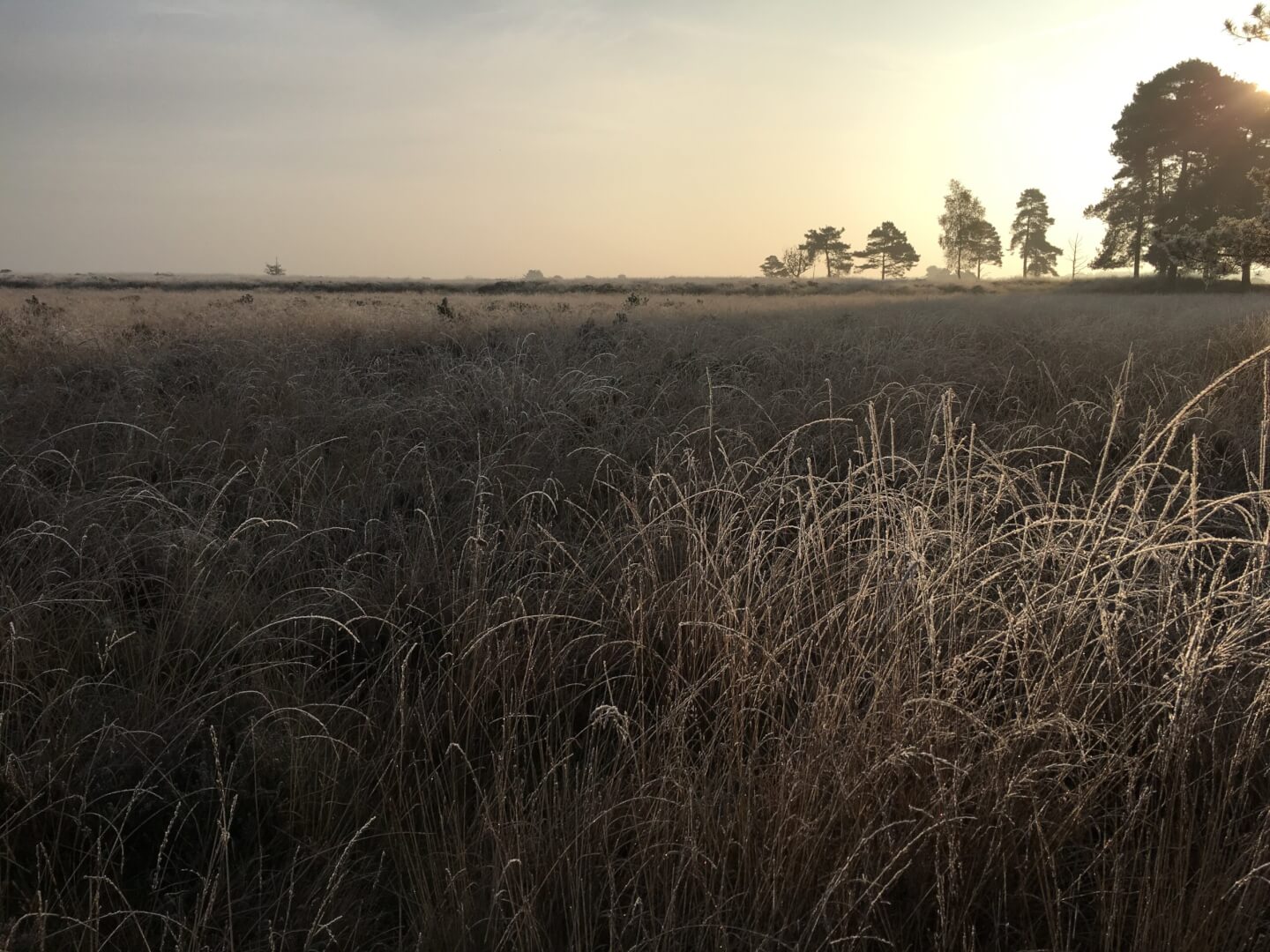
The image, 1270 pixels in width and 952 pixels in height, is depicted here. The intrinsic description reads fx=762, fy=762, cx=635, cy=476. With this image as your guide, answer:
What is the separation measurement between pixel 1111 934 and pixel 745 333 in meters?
9.68

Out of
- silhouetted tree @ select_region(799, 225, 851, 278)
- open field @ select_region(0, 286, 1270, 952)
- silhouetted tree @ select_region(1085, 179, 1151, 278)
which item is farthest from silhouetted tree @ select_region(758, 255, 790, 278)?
open field @ select_region(0, 286, 1270, 952)

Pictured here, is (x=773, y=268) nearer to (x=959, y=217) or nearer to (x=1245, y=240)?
(x=959, y=217)

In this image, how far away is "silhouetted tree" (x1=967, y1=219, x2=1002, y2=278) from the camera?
5991 cm

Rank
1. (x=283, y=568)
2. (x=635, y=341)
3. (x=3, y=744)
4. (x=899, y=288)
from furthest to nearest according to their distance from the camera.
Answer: (x=899, y=288), (x=635, y=341), (x=283, y=568), (x=3, y=744)

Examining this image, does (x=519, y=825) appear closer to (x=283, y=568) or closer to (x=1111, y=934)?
(x=1111, y=934)

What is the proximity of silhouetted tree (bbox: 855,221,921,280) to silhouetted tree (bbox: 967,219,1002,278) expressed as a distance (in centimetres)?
682

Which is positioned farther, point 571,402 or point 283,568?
point 571,402

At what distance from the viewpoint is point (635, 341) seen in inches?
364

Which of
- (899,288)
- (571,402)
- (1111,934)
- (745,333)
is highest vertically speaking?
(899,288)

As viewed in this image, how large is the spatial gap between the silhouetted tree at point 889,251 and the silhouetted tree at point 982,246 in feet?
22.4

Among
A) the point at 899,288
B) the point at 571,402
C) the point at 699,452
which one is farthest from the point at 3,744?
the point at 899,288

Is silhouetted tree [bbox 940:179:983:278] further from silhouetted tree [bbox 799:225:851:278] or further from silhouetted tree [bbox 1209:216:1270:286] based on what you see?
silhouetted tree [bbox 1209:216:1270:286]

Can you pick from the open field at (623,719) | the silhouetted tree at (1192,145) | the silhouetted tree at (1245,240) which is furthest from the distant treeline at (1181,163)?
the open field at (623,719)

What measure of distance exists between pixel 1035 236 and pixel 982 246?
149 inches
